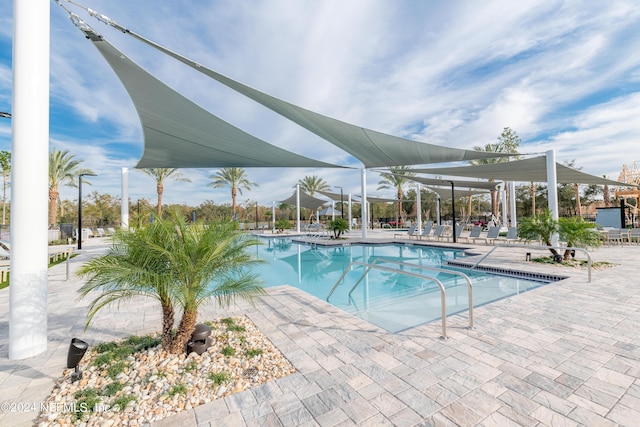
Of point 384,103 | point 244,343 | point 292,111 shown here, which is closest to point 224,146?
point 292,111

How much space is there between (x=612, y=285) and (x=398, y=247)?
9311 millimetres

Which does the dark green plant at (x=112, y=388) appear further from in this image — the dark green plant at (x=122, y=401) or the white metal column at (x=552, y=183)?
the white metal column at (x=552, y=183)

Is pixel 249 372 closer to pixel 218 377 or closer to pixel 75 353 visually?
pixel 218 377

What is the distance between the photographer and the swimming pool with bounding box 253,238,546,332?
193 inches

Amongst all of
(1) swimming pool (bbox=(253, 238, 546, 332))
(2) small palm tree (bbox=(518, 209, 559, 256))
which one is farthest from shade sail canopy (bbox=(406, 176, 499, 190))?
(2) small palm tree (bbox=(518, 209, 559, 256))

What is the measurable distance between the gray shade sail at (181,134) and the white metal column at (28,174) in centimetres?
216

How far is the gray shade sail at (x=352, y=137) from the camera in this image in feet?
17.5

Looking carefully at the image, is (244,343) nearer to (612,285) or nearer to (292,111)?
(292,111)

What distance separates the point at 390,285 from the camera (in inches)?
291

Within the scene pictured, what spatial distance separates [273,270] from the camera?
9.97 meters

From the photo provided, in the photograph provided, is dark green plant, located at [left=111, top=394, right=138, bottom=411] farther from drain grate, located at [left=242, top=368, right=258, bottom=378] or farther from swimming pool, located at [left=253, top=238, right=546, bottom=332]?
swimming pool, located at [left=253, top=238, right=546, bottom=332]

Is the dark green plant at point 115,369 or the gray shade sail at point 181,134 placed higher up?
the gray shade sail at point 181,134

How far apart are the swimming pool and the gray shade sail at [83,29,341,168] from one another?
11.5 ft

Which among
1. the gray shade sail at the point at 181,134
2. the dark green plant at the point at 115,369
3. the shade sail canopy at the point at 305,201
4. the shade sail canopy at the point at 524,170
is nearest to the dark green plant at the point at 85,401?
the dark green plant at the point at 115,369
